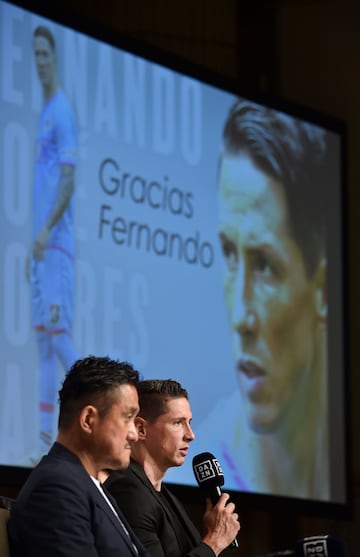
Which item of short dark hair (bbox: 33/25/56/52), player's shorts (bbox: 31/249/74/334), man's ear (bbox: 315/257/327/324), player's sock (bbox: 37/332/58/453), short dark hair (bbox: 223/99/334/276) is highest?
short dark hair (bbox: 33/25/56/52)

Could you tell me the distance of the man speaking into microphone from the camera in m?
3.19

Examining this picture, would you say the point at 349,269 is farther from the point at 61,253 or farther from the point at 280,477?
the point at 61,253

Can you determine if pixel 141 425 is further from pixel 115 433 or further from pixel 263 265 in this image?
pixel 263 265

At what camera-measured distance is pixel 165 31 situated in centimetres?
665

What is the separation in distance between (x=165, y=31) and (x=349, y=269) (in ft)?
5.53

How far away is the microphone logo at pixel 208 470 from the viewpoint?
10.7ft

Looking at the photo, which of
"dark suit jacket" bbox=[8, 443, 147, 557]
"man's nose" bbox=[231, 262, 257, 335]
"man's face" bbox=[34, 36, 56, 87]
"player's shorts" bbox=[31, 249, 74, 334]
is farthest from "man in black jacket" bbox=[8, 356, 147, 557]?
"man's nose" bbox=[231, 262, 257, 335]

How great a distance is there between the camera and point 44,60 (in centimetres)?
518

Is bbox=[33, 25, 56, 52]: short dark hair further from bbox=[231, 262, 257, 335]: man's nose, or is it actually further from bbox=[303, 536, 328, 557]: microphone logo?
bbox=[303, 536, 328, 557]: microphone logo

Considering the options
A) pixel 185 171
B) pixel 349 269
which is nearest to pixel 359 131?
pixel 349 269

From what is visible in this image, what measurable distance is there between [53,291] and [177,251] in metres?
0.85

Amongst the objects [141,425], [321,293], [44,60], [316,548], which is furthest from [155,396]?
[321,293]

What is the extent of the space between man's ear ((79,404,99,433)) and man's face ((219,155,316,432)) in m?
3.40

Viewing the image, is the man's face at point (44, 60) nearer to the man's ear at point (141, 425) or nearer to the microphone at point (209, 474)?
the man's ear at point (141, 425)
